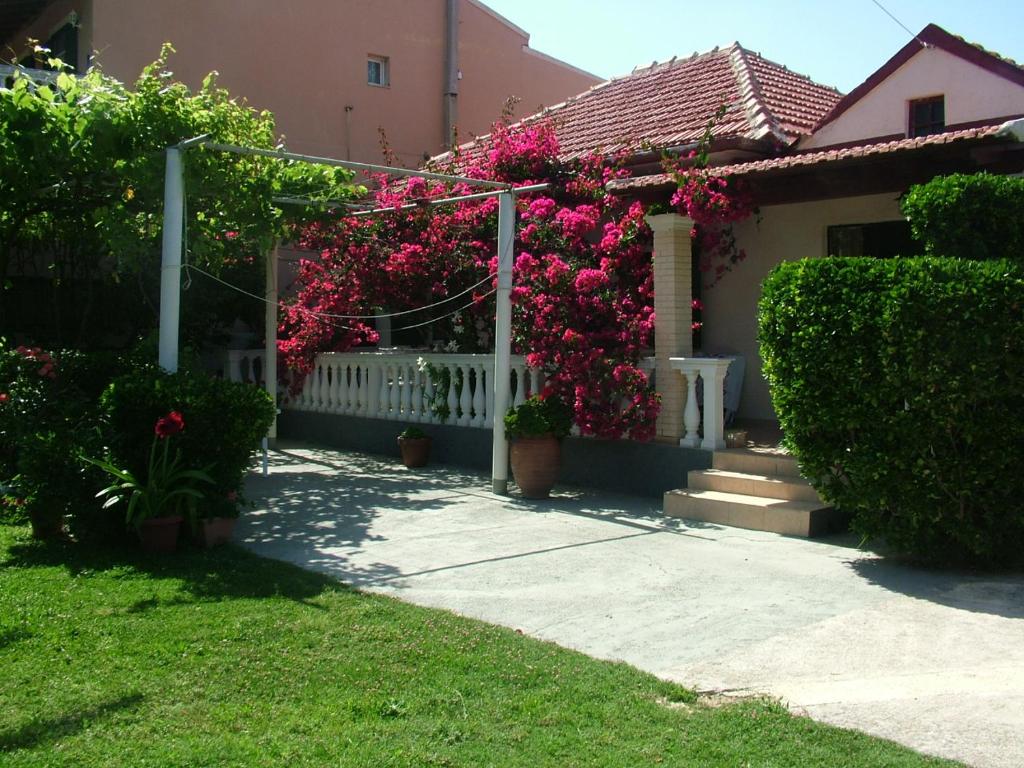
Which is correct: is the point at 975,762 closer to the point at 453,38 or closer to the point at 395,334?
the point at 395,334

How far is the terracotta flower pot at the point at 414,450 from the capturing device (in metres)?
12.6

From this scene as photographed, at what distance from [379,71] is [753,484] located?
13.8m

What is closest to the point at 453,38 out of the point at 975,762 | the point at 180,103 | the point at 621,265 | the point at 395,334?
the point at 395,334

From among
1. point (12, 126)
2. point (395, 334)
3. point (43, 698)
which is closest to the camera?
point (43, 698)

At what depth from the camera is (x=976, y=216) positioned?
714 cm

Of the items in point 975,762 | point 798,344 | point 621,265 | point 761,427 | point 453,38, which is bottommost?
point 975,762

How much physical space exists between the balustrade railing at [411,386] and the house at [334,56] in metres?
4.17

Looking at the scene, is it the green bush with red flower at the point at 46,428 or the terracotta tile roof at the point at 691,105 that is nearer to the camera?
the green bush with red flower at the point at 46,428

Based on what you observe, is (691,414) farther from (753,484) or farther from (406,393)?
(406,393)

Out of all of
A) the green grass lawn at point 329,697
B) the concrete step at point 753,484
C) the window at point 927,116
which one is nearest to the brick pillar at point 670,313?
the concrete step at point 753,484

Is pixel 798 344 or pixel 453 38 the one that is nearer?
pixel 798 344

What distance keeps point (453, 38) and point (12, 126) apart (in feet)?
44.7

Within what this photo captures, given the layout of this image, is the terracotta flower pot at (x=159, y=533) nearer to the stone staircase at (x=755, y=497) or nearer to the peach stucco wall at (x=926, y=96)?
the stone staircase at (x=755, y=497)

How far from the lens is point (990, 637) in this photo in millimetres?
→ 5730
